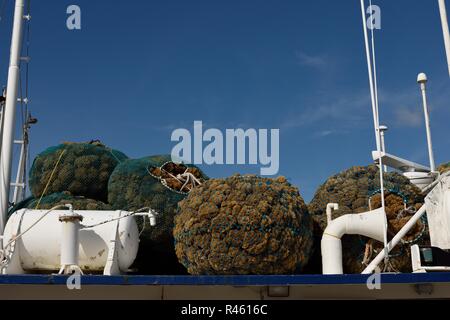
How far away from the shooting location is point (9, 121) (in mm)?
6895

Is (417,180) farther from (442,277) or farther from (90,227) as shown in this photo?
(90,227)

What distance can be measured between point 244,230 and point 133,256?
4.58 feet

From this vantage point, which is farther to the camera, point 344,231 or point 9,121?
point 9,121

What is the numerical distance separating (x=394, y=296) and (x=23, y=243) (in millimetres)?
4013

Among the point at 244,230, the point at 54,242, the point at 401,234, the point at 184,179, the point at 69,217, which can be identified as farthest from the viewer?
the point at 184,179

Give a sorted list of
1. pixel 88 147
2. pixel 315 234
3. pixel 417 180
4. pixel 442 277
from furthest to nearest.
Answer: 1. pixel 88 147
2. pixel 417 180
3. pixel 315 234
4. pixel 442 277

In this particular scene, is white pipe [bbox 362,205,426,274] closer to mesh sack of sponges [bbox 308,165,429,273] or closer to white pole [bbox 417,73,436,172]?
mesh sack of sponges [bbox 308,165,429,273]

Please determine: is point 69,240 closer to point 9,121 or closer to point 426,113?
point 9,121

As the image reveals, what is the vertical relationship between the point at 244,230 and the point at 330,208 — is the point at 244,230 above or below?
below

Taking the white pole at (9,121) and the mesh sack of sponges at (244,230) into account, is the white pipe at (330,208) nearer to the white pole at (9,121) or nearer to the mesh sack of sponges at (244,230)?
the mesh sack of sponges at (244,230)

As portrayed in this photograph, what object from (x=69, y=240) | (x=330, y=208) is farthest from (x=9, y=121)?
(x=330, y=208)

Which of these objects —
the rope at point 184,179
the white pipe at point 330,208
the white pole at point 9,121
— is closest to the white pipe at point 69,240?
the white pole at point 9,121
